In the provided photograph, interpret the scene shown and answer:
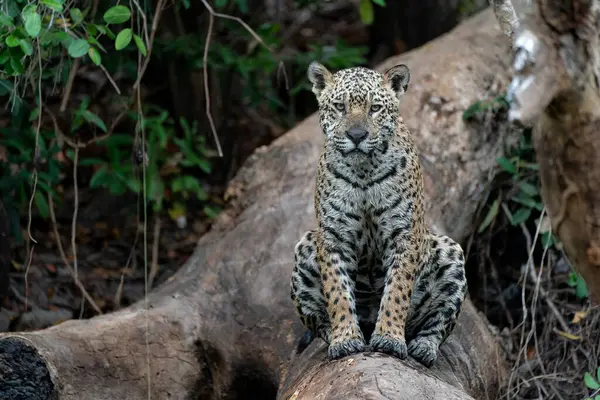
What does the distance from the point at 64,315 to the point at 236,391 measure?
2.24 meters

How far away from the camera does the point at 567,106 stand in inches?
155

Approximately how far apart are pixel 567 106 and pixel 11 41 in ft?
12.1

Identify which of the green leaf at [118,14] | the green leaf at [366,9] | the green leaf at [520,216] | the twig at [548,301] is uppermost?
the green leaf at [366,9]

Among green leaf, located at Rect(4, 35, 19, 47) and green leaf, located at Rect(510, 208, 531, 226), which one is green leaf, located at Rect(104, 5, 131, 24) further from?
green leaf, located at Rect(510, 208, 531, 226)

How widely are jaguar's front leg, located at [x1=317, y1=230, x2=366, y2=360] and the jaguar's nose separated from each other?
671mm

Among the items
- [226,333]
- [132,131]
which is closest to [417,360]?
[226,333]

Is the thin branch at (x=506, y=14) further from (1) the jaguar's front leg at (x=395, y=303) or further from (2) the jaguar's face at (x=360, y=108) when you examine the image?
(1) the jaguar's front leg at (x=395, y=303)

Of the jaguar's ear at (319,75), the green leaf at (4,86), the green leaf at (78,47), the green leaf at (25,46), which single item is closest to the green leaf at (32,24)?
the green leaf at (25,46)

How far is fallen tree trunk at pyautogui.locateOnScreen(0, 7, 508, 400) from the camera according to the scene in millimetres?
6234

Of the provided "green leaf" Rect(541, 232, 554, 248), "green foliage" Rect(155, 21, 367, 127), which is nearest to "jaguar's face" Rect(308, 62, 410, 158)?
"green leaf" Rect(541, 232, 554, 248)

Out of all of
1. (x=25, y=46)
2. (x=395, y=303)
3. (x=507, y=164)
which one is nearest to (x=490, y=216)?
(x=507, y=164)

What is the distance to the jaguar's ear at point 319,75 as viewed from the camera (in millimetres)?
6527

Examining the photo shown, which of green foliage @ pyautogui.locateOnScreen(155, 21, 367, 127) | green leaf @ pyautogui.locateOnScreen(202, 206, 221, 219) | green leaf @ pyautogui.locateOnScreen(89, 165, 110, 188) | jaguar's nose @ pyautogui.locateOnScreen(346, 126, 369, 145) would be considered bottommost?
green leaf @ pyautogui.locateOnScreen(202, 206, 221, 219)

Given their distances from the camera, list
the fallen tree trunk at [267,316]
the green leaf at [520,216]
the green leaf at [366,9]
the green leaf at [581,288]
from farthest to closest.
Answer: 1. the green leaf at [366,9]
2. the green leaf at [520,216]
3. the green leaf at [581,288]
4. the fallen tree trunk at [267,316]
